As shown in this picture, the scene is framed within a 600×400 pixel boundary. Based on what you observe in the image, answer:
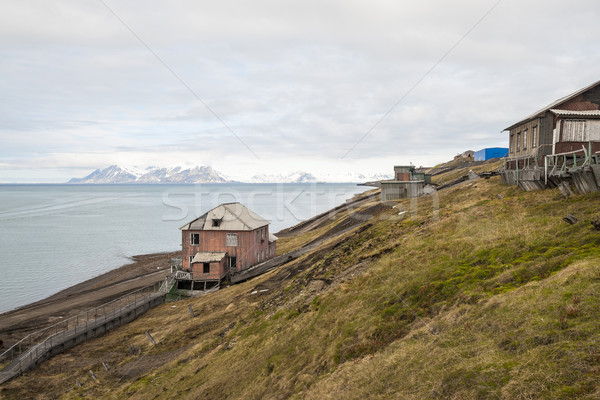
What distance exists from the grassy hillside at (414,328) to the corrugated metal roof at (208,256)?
42.4ft

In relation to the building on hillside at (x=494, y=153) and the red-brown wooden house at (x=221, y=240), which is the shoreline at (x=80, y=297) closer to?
the red-brown wooden house at (x=221, y=240)

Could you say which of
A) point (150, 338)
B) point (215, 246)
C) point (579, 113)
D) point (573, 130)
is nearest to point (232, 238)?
point (215, 246)

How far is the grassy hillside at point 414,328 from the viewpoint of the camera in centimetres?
934

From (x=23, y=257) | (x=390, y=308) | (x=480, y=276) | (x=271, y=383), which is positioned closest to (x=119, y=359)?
(x=271, y=383)

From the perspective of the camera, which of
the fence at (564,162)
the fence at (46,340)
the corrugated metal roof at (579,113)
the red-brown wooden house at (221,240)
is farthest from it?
the red-brown wooden house at (221,240)

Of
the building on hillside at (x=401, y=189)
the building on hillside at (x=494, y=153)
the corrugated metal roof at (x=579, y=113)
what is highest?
the building on hillside at (x=494, y=153)

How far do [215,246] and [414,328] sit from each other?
3501cm

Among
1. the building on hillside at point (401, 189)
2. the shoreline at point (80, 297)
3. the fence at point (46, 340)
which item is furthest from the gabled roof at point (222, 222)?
the building on hillside at point (401, 189)

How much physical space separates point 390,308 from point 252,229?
31445mm

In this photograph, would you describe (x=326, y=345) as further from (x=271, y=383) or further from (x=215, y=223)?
(x=215, y=223)

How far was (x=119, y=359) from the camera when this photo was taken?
28156 millimetres

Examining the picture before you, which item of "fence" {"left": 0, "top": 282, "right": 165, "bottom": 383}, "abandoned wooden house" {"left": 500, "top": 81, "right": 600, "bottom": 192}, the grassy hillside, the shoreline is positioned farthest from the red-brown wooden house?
"abandoned wooden house" {"left": 500, "top": 81, "right": 600, "bottom": 192}

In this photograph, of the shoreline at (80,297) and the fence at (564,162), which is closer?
the fence at (564,162)

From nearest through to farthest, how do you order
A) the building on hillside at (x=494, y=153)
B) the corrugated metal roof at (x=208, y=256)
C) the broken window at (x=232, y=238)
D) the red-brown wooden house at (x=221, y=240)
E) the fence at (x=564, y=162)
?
the fence at (x=564, y=162), the corrugated metal roof at (x=208, y=256), the red-brown wooden house at (x=221, y=240), the broken window at (x=232, y=238), the building on hillside at (x=494, y=153)
